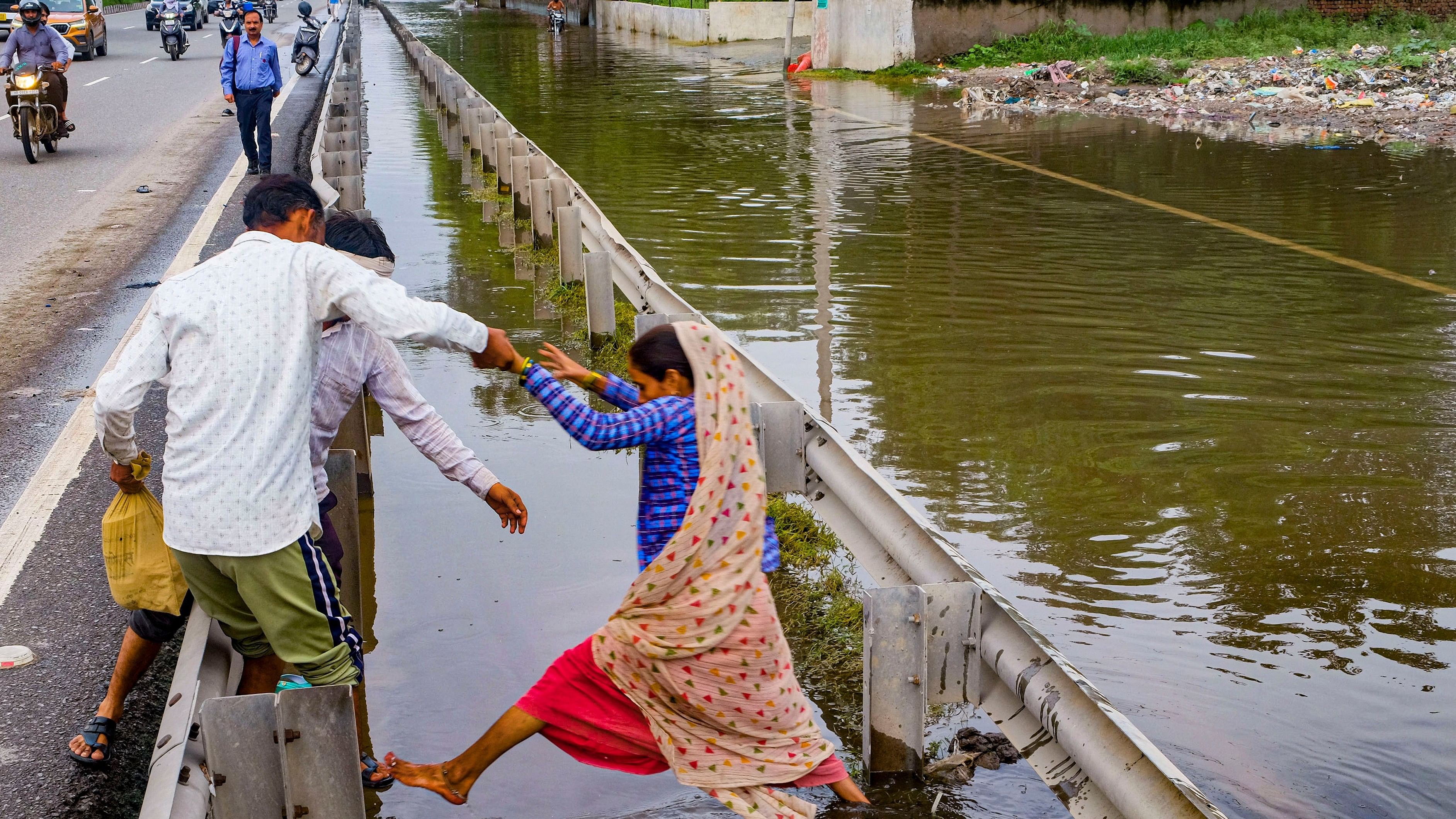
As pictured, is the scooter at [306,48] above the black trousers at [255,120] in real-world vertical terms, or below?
above

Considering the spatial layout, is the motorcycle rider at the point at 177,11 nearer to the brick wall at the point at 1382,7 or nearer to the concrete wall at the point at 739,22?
the concrete wall at the point at 739,22

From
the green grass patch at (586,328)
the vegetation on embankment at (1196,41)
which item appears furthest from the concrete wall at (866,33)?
the green grass patch at (586,328)

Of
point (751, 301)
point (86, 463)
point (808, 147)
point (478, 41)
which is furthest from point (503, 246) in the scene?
point (478, 41)

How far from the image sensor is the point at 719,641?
11.2ft

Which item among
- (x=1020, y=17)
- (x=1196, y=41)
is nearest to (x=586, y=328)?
(x=1196, y=41)

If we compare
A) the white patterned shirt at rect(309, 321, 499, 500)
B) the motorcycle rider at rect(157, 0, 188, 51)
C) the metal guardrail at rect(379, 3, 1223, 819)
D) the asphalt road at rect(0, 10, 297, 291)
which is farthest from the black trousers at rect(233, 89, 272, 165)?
the motorcycle rider at rect(157, 0, 188, 51)

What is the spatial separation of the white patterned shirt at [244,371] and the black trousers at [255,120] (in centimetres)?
1127

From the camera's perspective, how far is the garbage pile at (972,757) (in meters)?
3.97

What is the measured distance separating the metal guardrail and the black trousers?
10364 mm

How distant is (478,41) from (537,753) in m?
40.5

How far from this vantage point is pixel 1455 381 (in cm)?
762

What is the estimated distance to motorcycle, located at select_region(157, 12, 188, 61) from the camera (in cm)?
3073

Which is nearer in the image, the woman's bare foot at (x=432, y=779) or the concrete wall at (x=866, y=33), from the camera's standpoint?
the woman's bare foot at (x=432, y=779)

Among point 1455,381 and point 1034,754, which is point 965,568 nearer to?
point 1034,754
